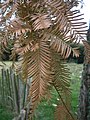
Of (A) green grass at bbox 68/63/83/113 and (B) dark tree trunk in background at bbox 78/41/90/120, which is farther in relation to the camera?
(A) green grass at bbox 68/63/83/113

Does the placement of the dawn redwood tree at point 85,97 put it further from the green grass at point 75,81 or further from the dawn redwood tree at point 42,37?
the green grass at point 75,81

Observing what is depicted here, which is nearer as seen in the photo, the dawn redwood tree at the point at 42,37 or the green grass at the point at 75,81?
the dawn redwood tree at the point at 42,37

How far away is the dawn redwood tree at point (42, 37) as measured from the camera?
2.06ft

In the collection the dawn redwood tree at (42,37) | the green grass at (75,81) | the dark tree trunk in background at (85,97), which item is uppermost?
the dawn redwood tree at (42,37)

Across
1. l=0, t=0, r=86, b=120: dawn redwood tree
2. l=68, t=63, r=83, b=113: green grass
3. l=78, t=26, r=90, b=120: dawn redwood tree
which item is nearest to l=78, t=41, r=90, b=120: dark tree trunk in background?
l=78, t=26, r=90, b=120: dawn redwood tree

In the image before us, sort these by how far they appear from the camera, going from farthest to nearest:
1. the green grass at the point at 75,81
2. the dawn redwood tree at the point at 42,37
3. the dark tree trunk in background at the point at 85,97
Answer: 1. the green grass at the point at 75,81
2. the dark tree trunk in background at the point at 85,97
3. the dawn redwood tree at the point at 42,37

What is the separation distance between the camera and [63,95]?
2.38 feet

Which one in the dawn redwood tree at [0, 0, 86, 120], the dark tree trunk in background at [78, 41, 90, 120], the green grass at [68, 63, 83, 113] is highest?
the dawn redwood tree at [0, 0, 86, 120]

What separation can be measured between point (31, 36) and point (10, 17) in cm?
8

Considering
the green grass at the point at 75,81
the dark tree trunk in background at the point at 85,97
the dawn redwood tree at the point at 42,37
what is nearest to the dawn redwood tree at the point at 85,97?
the dark tree trunk in background at the point at 85,97

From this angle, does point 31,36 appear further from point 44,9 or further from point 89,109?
point 89,109

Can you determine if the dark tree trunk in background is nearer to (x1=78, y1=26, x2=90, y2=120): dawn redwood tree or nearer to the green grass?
(x1=78, y1=26, x2=90, y2=120): dawn redwood tree

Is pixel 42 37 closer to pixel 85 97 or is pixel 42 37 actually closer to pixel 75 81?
pixel 85 97

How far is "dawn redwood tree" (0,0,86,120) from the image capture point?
627 millimetres
